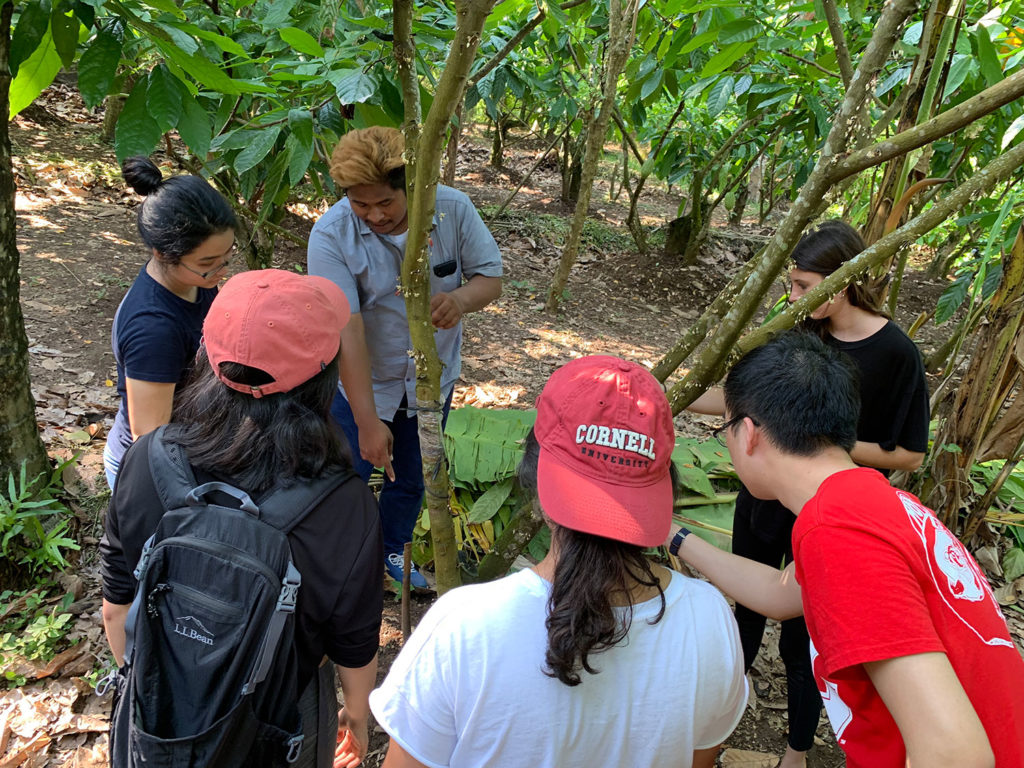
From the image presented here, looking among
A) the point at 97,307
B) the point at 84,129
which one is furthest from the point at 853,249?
the point at 84,129

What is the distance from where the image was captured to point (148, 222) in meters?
1.89

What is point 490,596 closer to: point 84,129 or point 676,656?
point 676,656

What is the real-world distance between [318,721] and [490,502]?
168cm

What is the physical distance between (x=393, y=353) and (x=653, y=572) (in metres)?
1.61

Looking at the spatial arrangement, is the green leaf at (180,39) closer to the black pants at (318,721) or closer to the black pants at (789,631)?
the black pants at (318,721)

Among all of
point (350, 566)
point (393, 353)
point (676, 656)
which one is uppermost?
point (676, 656)

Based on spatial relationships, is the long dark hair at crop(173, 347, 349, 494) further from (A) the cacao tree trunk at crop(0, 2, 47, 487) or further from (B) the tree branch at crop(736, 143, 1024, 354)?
(A) the cacao tree trunk at crop(0, 2, 47, 487)

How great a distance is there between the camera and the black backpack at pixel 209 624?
3.80ft

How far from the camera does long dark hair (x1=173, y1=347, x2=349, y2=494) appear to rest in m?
1.24

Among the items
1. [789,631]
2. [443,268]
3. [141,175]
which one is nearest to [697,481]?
[789,631]

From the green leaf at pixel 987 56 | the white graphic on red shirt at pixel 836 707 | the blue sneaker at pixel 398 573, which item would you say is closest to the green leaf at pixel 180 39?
the white graphic on red shirt at pixel 836 707

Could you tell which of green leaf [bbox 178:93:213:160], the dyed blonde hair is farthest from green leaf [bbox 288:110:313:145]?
green leaf [bbox 178:93:213:160]

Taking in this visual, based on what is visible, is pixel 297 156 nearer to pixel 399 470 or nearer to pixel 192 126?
pixel 192 126

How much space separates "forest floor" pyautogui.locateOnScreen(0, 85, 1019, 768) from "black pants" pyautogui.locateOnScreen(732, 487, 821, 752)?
40 centimetres
